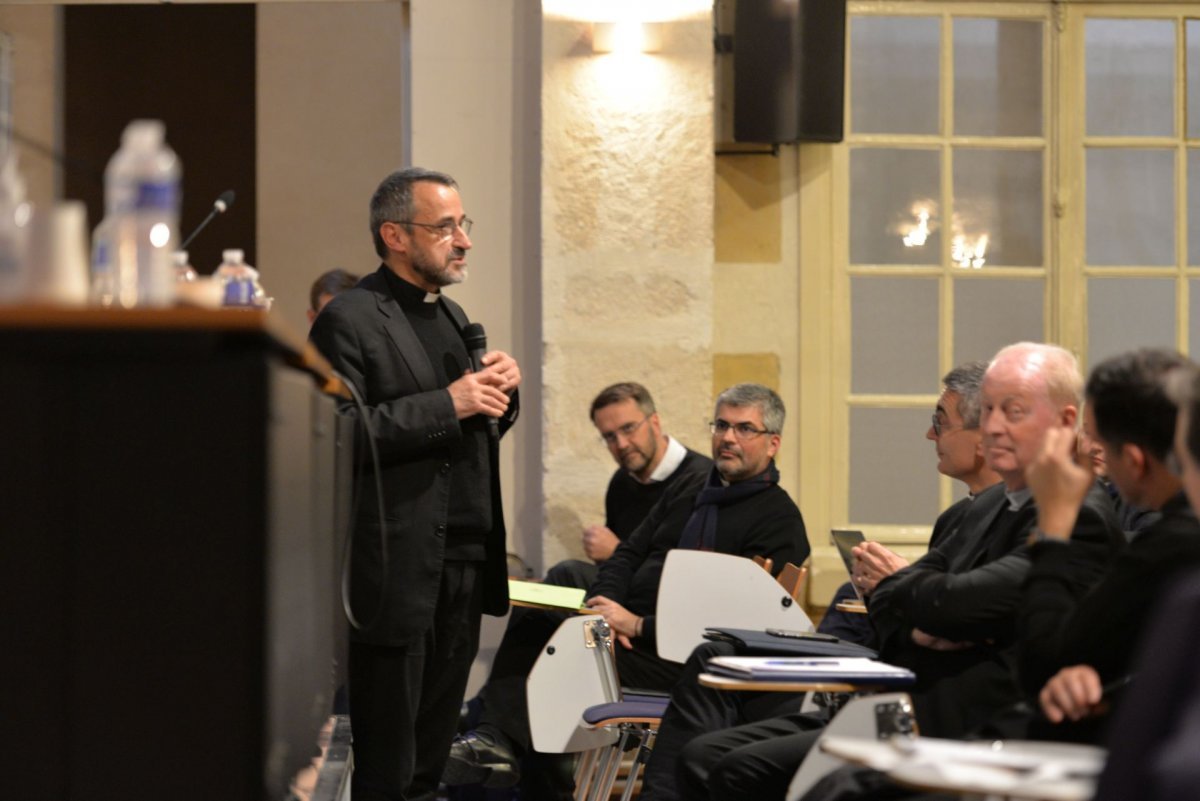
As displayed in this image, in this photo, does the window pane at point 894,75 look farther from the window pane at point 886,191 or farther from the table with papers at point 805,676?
the table with papers at point 805,676

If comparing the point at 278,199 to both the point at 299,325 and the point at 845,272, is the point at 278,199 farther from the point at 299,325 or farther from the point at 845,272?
the point at 845,272

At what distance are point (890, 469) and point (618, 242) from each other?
1362mm

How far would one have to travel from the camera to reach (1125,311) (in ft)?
19.9

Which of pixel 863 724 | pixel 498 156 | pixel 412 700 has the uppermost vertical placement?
pixel 498 156

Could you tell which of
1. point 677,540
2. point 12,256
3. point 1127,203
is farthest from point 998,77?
point 12,256

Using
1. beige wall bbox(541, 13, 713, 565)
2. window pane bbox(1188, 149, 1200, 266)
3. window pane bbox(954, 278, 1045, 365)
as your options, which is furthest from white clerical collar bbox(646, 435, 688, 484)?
window pane bbox(1188, 149, 1200, 266)

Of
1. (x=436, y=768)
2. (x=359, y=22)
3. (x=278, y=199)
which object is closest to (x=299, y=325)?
(x=278, y=199)

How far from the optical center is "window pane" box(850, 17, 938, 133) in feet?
19.6

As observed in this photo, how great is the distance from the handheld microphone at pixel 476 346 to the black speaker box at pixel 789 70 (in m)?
2.16

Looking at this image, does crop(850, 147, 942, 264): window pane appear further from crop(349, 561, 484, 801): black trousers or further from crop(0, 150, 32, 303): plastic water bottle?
crop(0, 150, 32, 303): plastic water bottle

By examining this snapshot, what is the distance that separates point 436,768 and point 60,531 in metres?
1.93

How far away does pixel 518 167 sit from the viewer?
575 cm

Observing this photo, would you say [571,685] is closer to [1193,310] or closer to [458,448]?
[458,448]

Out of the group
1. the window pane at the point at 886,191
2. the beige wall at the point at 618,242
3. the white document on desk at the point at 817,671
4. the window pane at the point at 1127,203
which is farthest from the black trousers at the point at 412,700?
the window pane at the point at 1127,203
